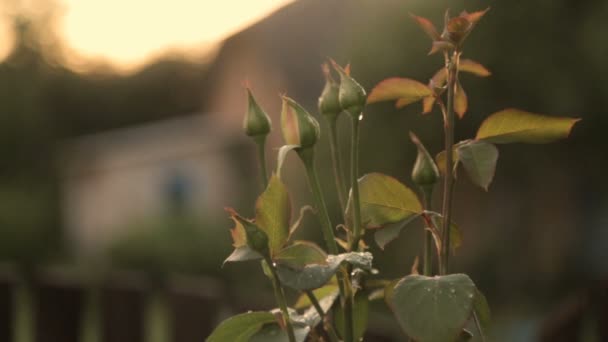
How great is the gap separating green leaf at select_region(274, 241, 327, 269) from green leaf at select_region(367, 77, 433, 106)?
140mm

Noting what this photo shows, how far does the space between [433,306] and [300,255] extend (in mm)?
97

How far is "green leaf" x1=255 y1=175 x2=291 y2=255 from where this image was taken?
0.64 meters

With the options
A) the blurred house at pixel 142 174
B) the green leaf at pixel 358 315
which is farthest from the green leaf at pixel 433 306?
the blurred house at pixel 142 174

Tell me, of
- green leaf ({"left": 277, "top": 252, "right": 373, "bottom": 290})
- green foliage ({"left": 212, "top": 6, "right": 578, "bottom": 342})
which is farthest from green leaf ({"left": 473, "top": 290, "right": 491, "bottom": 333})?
green leaf ({"left": 277, "top": 252, "right": 373, "bottom": 290})

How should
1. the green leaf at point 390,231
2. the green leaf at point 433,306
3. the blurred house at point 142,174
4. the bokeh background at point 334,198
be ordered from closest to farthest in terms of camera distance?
the green leaf at point 433,306, the green leaf at point 390,231, the bokeh background at point 334,198, the blurred house at point 142,174

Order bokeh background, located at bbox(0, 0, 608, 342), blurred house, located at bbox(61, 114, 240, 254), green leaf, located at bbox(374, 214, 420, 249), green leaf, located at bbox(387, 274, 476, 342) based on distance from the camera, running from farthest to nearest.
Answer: blurred house, located at bbox(61, 114, 240, 254) → bokeh background, located at bbox(0, 0, 608, 342) → green leaf, located at bbox(374, 214, 420, 249) → green leaf, located at bbox(387, 274, 476, 342)

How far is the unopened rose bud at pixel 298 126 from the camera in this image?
2.11ft

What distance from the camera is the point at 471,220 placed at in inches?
240

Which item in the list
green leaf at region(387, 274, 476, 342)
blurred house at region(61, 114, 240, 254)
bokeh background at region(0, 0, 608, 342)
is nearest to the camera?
green leaf at region(387, 274, 476, 342)

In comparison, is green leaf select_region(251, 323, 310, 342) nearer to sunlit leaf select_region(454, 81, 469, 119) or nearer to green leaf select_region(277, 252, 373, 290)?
green leaf select_region(277, 252, 373, 290)

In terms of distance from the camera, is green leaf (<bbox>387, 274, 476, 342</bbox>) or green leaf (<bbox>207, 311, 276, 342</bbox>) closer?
green leaf (<bbox>387, 274, 476, 342</bbox>)

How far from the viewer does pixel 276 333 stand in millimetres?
684

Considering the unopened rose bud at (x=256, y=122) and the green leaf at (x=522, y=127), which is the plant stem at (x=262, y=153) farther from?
the green leaf at (x=522, y=127)

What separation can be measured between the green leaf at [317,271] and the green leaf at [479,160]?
10cm
